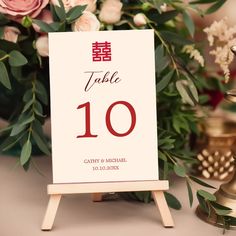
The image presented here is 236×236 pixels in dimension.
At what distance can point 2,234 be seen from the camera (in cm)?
95

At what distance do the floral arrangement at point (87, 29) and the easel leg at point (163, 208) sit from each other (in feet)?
0.17

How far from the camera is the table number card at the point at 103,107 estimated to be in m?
0.96

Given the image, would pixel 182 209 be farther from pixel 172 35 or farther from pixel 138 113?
pixel 172 35

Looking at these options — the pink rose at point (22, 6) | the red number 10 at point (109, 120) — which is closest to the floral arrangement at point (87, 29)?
the pink rose at point (22, 6)

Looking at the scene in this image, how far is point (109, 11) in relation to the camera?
42.3 inches

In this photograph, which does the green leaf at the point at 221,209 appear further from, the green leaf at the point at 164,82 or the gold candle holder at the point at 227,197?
the green leaf at the point at 164,82

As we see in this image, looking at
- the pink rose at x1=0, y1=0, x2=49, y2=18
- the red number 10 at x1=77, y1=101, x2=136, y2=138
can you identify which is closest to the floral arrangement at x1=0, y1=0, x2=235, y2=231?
the pink rose at x1=0, y1=0, x2=49, y2=18

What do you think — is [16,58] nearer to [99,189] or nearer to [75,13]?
[75,13]

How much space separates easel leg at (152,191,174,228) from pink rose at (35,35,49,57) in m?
0.35

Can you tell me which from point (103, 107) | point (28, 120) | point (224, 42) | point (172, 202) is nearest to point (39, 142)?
point (28, 120)

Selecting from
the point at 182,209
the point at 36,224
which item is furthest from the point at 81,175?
the point at 182,209

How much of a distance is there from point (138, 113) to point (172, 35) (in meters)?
0.26

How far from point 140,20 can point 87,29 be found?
4.7 inches

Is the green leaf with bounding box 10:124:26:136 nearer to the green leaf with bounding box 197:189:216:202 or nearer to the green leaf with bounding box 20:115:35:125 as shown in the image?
the green leaf with bounding box 20:115:35:125
